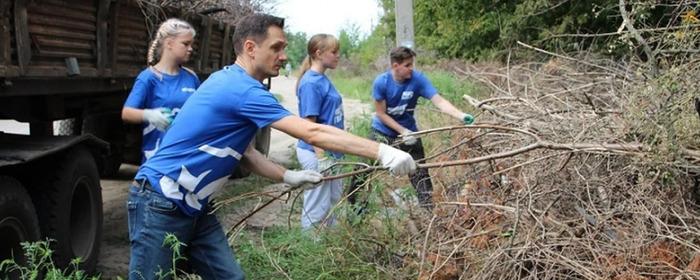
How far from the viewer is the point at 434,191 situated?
15.6 feet

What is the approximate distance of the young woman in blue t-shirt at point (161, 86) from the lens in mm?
4734

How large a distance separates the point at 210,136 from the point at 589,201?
1818 mm

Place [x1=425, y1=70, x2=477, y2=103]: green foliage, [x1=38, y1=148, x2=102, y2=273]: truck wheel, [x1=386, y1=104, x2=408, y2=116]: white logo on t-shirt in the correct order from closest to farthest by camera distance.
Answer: [x1=38, y1=148, x2=102, y2=273]: truck wheel
[x1=386, y1=104, x2=408, y2=116]: white logo on t-shirt
[x1=425, y1=70, x2=477, y2=103]: green foliage

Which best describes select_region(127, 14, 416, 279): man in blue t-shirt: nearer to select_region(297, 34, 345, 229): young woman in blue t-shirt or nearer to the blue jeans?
the blue jeans

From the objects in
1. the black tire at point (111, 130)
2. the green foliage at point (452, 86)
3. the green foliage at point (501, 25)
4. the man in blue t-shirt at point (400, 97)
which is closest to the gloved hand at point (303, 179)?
the man in blue t-shirt at point (400, 97)

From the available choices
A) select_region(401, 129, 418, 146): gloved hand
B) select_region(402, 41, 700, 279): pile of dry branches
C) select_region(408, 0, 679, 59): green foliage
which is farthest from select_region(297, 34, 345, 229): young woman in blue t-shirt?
select_region(408, 0, 679, 59): green foliage

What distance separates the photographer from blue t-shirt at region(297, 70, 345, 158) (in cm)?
511

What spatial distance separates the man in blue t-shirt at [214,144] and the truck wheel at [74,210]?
54.4 inches

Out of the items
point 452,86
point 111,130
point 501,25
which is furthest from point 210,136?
point 452,86

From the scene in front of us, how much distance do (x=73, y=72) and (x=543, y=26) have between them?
10.0 meters

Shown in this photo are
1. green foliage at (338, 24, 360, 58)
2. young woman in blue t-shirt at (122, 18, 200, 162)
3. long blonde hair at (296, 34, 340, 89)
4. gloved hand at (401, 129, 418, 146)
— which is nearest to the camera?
gloved hand at (401, 129, 418, 146)

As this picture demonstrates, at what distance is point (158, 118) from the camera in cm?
462

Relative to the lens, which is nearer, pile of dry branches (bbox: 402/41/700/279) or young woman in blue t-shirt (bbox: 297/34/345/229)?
pile of dry branches (bbox: 402/41/700/279)

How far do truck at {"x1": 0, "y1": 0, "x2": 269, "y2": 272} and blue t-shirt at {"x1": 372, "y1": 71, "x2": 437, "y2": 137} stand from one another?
1740 millimetres
